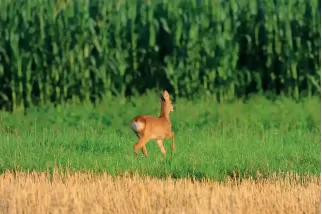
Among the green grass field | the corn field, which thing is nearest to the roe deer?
the green grass field

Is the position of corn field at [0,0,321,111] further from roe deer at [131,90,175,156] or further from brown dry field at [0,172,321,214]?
brown dry field at [0,172,321,214]

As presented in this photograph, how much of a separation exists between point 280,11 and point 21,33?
478cm

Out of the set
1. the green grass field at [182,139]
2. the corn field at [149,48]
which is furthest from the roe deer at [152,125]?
the corn field at [149,48]

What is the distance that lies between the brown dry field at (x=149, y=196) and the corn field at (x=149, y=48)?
27.0 feet

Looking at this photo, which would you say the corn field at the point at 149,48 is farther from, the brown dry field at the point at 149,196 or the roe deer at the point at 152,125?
the brown dry field at the point at 149,196

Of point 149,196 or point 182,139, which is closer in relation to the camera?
point 149,196

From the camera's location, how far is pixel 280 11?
59.5 feet

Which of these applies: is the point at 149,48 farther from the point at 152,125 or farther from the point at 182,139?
the point at 152,125

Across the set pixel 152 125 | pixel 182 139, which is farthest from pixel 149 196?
pixel 182 139

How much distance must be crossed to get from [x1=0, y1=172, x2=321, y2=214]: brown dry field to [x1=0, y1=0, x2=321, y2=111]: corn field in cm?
823

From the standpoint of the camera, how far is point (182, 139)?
1239 cm

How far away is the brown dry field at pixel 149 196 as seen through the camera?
8.11 metres

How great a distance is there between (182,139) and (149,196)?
3.92 metres

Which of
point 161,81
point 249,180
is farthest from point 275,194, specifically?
point 161,81
